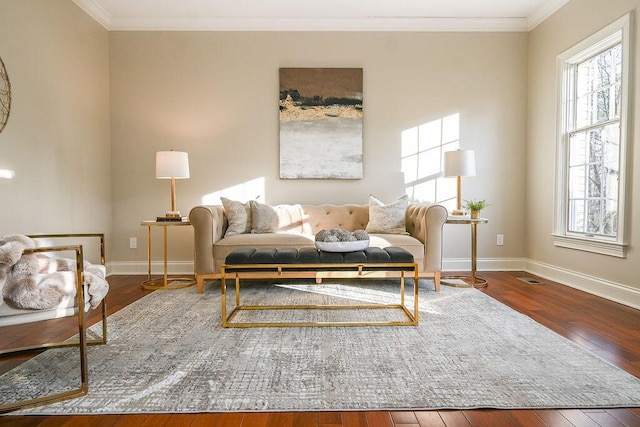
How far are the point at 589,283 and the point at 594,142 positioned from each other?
1.30 m

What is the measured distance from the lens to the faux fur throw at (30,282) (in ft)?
5.03

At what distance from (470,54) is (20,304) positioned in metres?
4.67

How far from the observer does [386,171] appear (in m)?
4.39

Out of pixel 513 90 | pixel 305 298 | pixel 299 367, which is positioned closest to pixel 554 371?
pixel 299 367

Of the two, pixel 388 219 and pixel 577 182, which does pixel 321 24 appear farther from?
pixel 577 182

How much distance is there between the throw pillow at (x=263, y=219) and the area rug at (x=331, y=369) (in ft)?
4.41

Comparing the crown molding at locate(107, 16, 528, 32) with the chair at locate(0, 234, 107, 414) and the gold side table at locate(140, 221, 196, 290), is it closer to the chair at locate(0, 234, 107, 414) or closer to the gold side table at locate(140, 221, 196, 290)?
the gold side table at locate(140, 221, 196, 290)

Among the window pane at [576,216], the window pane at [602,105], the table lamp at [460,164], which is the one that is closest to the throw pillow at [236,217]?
the table lamp at [460,164]

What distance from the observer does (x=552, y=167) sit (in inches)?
156

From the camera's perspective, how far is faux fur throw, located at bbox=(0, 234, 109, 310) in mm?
1534

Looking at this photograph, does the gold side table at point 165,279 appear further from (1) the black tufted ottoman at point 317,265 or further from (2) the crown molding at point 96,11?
(2) the crown molding at point 96,11

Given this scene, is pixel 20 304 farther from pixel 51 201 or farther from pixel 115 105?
pixel 115 105

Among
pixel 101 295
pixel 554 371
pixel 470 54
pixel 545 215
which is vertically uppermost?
pixel 470 54

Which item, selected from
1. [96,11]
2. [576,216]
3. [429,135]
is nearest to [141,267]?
[96,11]
